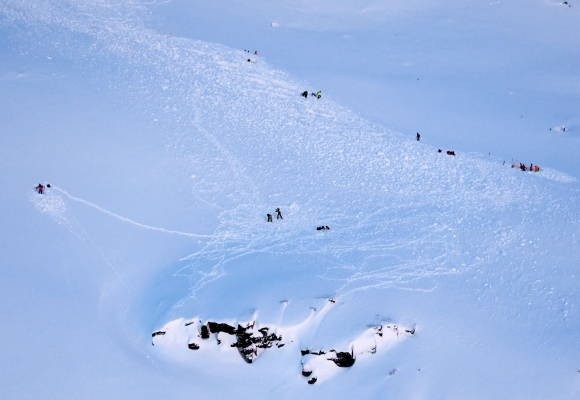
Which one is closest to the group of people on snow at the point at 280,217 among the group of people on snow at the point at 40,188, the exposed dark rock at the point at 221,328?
the exposed dark rock at the point at 221,328

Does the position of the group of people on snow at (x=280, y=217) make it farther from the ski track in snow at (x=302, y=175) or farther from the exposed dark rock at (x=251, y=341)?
the exposed dark rock at (x=251, y=341)

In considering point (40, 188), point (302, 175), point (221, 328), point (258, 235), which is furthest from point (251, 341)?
point (40, 188)

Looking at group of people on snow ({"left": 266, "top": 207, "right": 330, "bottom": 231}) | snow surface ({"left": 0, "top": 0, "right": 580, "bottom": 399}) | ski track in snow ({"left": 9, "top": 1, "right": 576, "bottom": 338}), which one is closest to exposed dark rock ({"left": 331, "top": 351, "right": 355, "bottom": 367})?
snow surface ({"left": 0, "top": 0, "right": 580, "bottom": 399})

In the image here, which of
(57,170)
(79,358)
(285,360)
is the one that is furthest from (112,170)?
(285,360)

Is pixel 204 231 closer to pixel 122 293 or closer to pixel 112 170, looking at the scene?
pixel 122 293

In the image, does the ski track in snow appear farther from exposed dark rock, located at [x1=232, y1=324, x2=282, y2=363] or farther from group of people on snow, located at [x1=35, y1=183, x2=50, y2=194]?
exposed dark rock, located at [x1=232, y1=324, x2=282, y2=363]
